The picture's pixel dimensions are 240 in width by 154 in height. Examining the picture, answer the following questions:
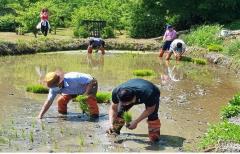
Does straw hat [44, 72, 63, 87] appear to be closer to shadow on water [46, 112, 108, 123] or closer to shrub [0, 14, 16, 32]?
shadow on water [46, 112, 108, 123]

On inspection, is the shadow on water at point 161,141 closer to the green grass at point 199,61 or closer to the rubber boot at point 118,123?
the rubber boot at point 118,123

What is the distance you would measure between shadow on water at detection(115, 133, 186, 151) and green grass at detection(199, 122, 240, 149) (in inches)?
18.1

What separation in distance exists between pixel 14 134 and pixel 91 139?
4.70 ft

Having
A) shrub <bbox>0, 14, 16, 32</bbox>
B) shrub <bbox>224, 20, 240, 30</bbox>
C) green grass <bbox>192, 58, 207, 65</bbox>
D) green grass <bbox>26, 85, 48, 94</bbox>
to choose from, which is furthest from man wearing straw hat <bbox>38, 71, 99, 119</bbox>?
shrub <bbox>0, 14, 16, 32</bbox>

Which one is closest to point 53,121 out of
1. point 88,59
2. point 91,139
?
point 91,139

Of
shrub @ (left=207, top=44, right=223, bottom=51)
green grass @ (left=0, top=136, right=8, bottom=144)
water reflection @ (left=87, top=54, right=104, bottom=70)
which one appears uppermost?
shrub @ (left=207, top=44, right=223, bottom=51)

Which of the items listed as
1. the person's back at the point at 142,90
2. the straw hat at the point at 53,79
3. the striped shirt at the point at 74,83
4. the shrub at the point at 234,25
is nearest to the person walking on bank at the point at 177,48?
the shrub at the point at 234,25

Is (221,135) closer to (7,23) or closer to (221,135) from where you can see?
(221,135)

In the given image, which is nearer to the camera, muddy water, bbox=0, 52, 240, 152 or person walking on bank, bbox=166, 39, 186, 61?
muddy water, bbox=0, 52, 240, 152

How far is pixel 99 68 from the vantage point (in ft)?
69.2

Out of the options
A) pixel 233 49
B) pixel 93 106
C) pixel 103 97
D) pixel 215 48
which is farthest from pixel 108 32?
pixel 93 106

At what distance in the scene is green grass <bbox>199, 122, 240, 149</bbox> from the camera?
32.0 ft

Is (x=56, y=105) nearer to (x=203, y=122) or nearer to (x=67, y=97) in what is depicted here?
(x=67, y=97)

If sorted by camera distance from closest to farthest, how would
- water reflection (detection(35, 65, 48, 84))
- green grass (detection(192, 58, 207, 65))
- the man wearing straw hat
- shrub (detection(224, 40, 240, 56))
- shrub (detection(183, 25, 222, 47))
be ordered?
the man wearing straw hat
water reflection (detection(35, 65, 48, 84))
green grass (detection(192, 58, 207, 65))
shrub (detection(224, 40, 240, 56))
shrub (detection(183, 25, 222, 47))
